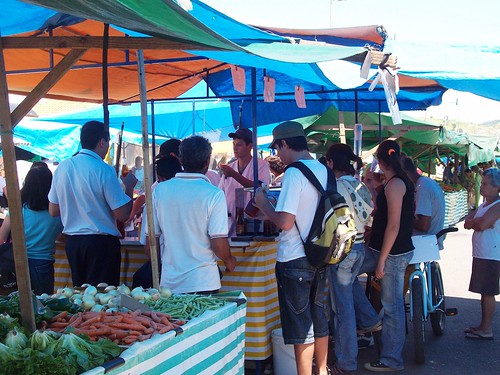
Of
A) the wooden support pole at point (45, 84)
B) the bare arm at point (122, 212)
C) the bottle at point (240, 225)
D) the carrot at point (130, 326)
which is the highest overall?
the wooden support pole at point (45, 84)

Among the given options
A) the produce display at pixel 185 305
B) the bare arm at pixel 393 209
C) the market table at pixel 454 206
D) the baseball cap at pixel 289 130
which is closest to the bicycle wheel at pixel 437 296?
the bare arm at pixel 393 209

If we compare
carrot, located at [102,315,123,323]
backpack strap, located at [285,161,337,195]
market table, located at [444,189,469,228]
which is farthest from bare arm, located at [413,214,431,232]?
market table, located at [444,189,469,228]

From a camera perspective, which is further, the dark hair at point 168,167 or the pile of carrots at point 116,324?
the dark hair at point 168,167

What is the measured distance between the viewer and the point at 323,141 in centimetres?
2145

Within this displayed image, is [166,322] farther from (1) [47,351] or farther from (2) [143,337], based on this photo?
(1) [47,351]

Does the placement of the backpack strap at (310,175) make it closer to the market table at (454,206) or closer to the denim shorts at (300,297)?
the denim shorts at (300,297)

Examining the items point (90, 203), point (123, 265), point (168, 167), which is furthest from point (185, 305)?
point (123, 265)

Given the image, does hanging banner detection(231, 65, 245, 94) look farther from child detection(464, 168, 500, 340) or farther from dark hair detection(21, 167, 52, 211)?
child detection(464, 168, 500, 340)

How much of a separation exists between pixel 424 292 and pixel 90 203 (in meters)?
3.42

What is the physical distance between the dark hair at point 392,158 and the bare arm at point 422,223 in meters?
0.97

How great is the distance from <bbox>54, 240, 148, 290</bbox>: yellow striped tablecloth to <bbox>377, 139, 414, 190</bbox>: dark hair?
2425 mm

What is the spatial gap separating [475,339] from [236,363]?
13.3ft

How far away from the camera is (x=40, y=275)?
556 cm

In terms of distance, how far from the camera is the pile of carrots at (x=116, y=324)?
3.09m
